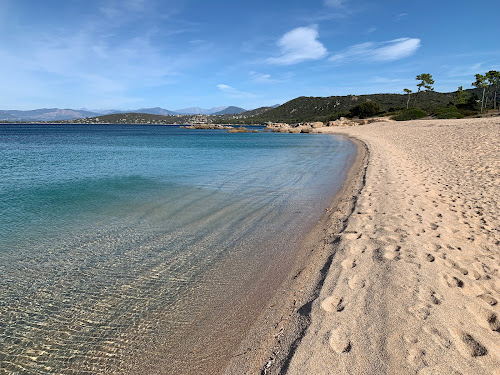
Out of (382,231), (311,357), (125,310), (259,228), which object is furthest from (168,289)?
(382,231)

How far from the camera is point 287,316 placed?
393cm

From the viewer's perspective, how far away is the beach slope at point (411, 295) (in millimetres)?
2838

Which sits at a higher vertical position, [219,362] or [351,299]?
[351,299]

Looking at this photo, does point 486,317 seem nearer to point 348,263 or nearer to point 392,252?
point 392,252

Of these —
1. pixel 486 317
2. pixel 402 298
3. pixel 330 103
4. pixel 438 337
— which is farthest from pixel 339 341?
pixel 330 103

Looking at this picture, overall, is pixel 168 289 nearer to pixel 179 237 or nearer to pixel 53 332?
pixel 53 332

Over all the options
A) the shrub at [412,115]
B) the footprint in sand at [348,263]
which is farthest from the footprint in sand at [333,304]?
the shrub at [412,115]

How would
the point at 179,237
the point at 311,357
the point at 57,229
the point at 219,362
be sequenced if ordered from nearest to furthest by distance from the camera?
the point at 311,357 < the point at 219,362 < the point at 179,237 < the point at 57,229

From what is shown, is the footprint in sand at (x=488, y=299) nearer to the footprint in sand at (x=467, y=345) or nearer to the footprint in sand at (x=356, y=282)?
the footprint in sand at (x=467, y=345)

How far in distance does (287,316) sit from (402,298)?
5.19 ft

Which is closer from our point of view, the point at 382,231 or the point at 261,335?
the point at 261,335

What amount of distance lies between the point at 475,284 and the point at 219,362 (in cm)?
384

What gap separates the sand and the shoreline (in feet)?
0.08

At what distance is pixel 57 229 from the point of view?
7.55 m
